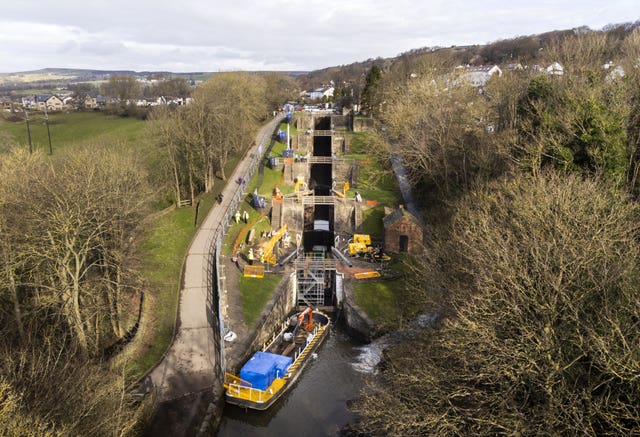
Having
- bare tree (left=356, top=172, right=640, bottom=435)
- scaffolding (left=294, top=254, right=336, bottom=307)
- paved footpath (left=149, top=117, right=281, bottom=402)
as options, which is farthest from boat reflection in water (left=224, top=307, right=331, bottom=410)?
bare tree (left=356, top=172, right=640, bottom=435)

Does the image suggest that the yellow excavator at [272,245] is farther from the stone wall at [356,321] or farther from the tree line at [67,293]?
the tree line at [67,293]

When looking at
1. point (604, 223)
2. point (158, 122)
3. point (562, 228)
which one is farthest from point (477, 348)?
point (158, 122)

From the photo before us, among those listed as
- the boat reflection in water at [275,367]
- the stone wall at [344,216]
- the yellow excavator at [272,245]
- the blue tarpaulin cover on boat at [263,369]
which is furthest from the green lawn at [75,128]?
the blue tarpaulin cover on boat at [263,369]

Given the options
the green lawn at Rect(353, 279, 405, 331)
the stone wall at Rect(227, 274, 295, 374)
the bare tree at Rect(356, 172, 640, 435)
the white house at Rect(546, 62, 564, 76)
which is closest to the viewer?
the bare tree at Rect(356, 172, 640, 435)

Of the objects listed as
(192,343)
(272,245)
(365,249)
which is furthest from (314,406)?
(365,249)

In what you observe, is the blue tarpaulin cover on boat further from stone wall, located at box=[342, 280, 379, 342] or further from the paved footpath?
stone wall, located at box=[342, 280, 379, 342]

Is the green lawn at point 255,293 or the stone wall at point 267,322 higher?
the green lawn at point 255,293

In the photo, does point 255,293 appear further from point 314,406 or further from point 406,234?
point 406,234
